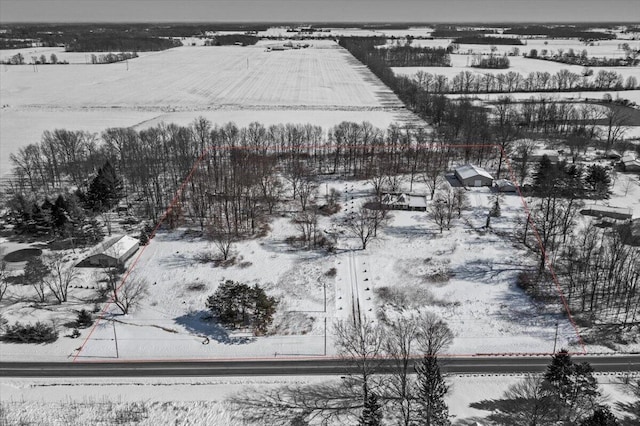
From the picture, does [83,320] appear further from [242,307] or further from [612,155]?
[612,155]

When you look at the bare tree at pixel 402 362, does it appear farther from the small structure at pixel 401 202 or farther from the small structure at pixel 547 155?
the small structure at pixel 547 155

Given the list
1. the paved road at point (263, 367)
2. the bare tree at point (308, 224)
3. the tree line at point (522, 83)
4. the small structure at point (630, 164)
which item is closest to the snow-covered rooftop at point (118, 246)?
the paved road at point (263, 367)

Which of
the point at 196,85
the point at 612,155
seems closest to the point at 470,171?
the point at 612,155

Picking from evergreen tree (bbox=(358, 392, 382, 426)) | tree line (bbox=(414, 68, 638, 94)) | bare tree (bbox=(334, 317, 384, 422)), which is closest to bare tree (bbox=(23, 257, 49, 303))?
bare tree (bbox=(334, 317, 384, 422))

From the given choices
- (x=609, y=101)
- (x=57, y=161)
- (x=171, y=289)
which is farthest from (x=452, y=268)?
(x=609, y=101)

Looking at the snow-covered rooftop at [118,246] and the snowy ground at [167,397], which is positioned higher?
the snow-covered rooftop at [118,246]
